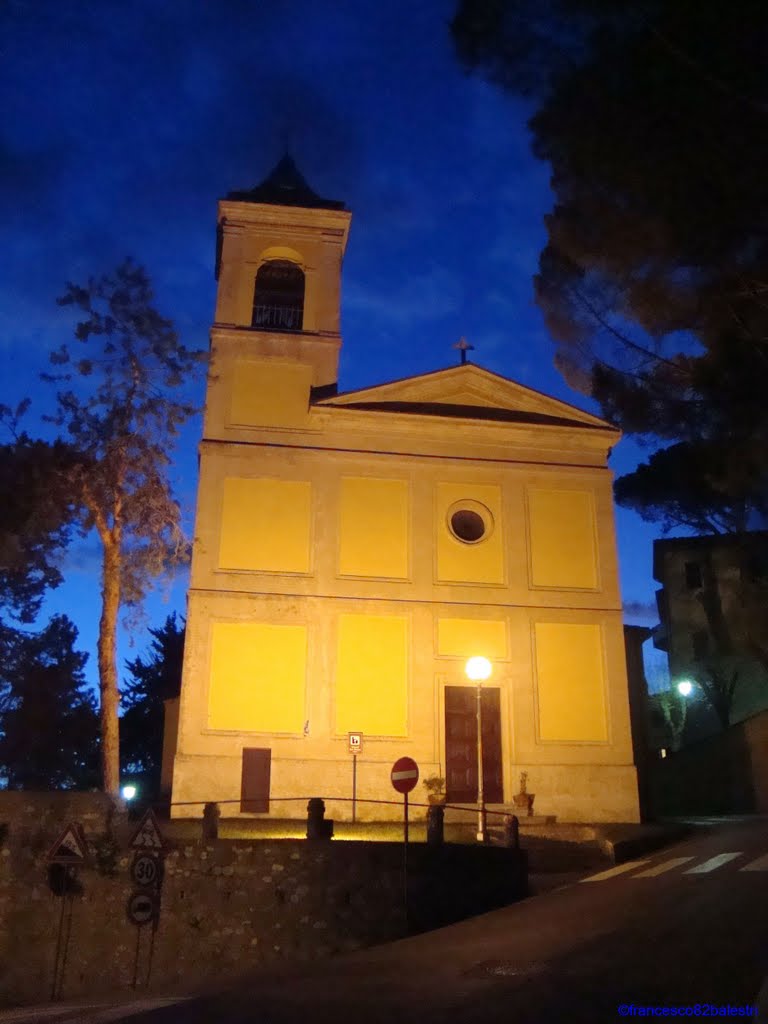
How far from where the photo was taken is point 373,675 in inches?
775

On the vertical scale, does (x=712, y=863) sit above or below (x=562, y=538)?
below

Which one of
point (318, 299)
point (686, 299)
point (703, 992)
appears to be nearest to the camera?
point (703, 992)

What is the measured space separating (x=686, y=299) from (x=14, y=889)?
12.5 metres

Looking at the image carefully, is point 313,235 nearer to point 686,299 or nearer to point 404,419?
point 404,419

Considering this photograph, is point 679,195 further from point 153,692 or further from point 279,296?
point 153,692

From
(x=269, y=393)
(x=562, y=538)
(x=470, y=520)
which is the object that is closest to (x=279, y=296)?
(x=269, y=393)

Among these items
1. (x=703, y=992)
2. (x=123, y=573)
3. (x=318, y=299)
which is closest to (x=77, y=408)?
(x=123, y=573)

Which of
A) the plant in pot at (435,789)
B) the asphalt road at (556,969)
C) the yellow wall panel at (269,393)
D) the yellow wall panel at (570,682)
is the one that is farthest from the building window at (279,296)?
the asphalt road at (556,969)

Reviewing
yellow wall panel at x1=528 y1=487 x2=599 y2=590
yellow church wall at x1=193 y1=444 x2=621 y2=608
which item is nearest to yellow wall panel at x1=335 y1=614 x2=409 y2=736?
yellow church wall at x1=193 y1=444 x2=621 y2=608

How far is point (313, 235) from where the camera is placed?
2391 cm

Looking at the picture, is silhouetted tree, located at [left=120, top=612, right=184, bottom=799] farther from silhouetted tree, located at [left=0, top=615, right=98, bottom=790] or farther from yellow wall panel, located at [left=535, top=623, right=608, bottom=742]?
yellow wall panel, located at [left=535, top=623, right=608, bottom=742]

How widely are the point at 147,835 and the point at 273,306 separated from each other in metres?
14.1

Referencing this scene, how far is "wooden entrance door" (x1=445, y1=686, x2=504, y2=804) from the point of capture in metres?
19.3

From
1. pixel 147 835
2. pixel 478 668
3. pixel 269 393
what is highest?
pixel 269 393
